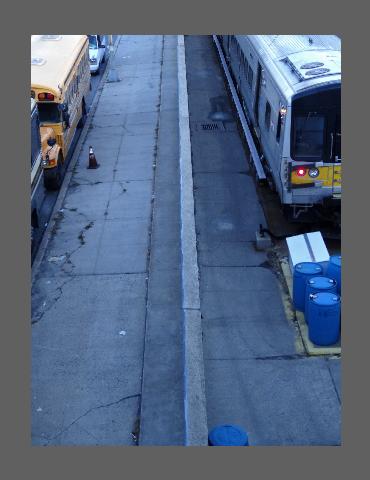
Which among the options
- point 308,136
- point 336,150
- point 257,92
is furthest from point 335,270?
point 257,92

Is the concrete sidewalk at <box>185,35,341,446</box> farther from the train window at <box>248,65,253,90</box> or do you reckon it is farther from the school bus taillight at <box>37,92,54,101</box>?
the school bus taillight at <box>37,92,54,101</box>

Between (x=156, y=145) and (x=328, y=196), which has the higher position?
(x=328, y=196)

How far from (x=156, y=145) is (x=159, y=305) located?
8322 millimetres

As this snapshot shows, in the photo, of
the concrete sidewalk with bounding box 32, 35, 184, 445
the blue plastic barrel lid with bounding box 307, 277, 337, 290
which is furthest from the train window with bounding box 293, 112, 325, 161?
the concrete sidewalk with bounding box 32, 35, 184, 445

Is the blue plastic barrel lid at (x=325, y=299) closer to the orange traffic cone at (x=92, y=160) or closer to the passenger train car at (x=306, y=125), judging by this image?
the passenger train car at (x=306, y=125)

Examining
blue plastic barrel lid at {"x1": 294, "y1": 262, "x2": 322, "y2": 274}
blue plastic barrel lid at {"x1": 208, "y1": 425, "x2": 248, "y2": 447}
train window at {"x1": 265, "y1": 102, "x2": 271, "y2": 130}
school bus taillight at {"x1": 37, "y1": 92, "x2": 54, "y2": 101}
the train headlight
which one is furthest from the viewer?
school bus taillight at {"x1": 37, "y1": 92, "x2": 54, "y2": 101}

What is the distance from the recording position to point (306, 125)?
460 inches

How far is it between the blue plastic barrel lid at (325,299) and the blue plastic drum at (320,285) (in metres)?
0.19

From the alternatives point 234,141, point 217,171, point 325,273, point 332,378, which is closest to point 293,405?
point 332,378

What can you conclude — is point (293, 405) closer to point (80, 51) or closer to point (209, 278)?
point (209, 278)

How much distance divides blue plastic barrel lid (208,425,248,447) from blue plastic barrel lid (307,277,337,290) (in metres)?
3.05

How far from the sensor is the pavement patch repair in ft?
28.3

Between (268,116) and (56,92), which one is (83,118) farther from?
(268,116)

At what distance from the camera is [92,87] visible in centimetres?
2522
